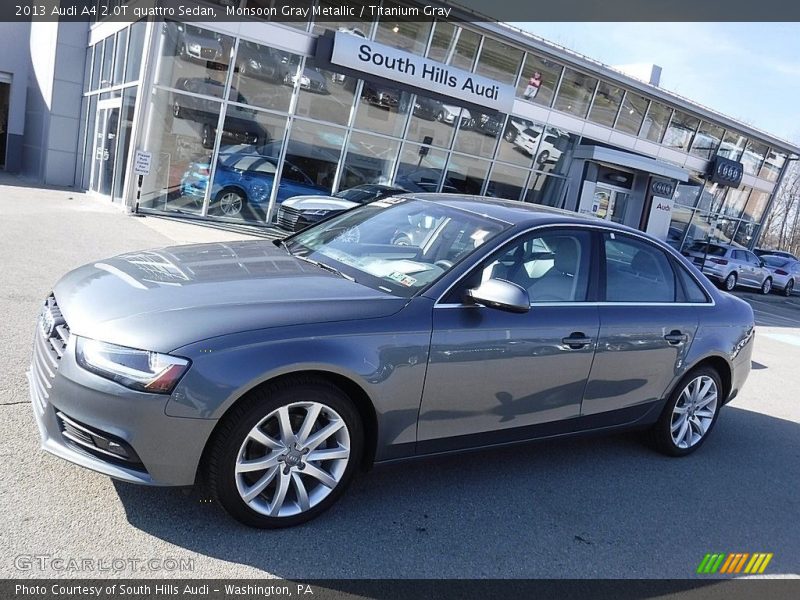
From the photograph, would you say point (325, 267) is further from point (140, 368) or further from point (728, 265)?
point (728, 265)

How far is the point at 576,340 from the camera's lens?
Answer: 3.98 meters

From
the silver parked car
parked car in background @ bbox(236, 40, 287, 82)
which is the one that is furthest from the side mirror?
the silver parked car

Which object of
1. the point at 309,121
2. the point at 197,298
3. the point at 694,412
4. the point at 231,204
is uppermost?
the point at 309,121

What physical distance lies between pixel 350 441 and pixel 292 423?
A: 313mm

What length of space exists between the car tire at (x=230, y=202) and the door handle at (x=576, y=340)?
513 inches

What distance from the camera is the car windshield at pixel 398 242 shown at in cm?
376

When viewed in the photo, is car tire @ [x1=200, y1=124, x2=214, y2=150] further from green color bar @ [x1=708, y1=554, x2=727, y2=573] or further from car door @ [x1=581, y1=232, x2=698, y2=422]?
green color bar @ [x1=708, y1=554, x2=727, y2=573]

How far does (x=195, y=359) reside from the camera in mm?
2834

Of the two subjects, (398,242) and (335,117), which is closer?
(398,242)

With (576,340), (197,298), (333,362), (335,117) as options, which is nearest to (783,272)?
(335,117)

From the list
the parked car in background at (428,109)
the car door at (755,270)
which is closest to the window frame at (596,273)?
the parked car in background at (428,109)

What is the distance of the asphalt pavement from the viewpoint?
295cm

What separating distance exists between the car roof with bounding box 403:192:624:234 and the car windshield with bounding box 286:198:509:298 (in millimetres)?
→ 88

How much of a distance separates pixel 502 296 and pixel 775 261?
25.8 metres
